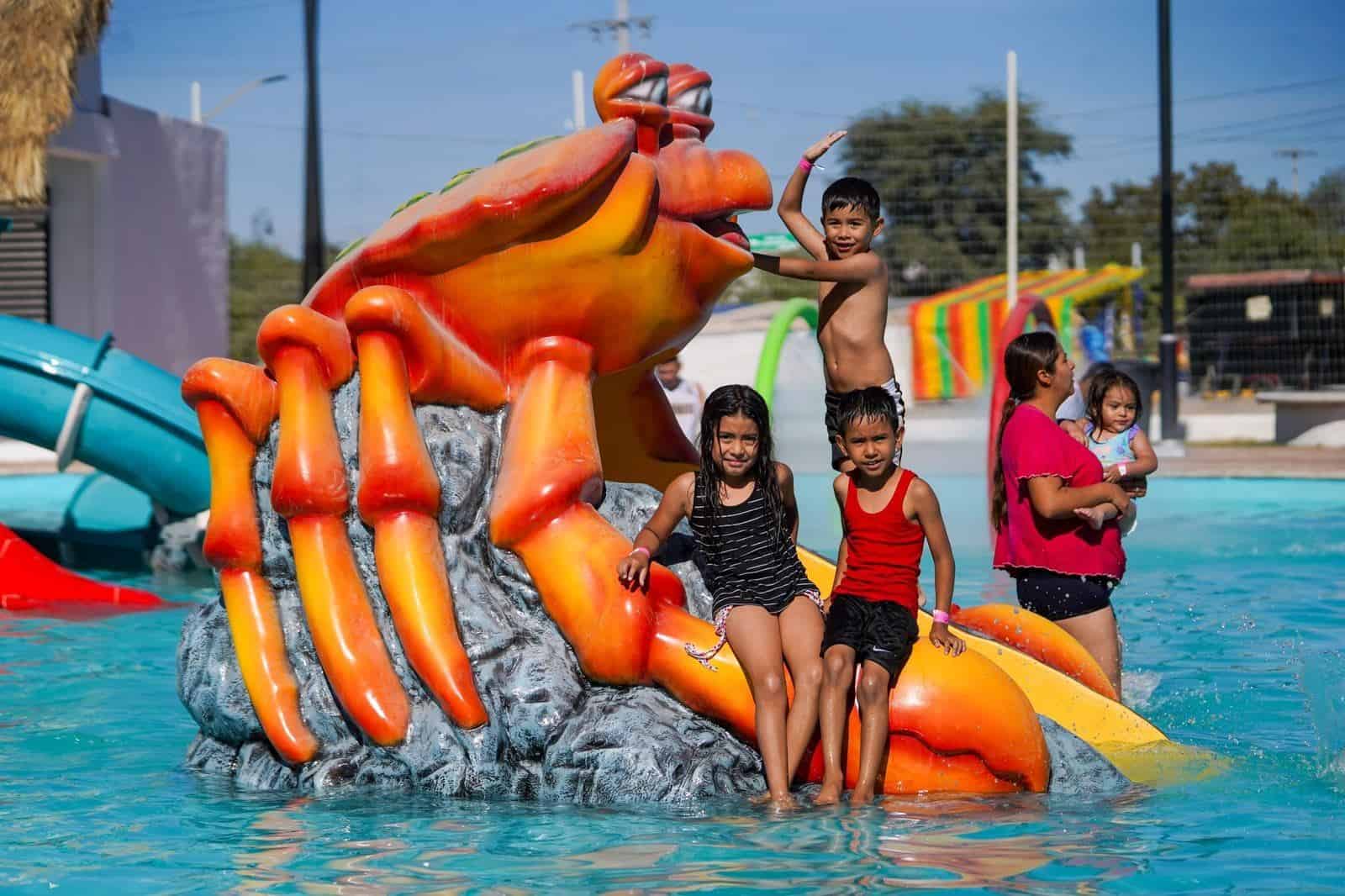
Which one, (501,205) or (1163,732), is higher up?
(501,205)

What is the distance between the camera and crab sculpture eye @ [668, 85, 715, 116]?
506cm

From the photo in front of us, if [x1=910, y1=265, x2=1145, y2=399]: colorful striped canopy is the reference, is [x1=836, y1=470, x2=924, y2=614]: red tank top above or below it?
below

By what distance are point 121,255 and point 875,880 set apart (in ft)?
55.1

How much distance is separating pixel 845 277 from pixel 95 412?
4.80 meters

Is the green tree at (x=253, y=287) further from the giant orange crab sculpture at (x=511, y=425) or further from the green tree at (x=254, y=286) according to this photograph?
the giant orange crab sculpture at (x=511, y=425)

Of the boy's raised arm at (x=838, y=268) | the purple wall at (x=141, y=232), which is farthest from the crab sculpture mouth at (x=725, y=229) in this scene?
the purple wall at (x=141, y=232)

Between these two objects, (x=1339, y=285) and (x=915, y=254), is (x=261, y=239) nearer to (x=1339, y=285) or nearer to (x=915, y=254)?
(x=915, y=254)

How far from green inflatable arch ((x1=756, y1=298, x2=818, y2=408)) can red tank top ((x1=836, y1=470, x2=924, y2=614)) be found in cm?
543

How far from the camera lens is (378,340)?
451 centimetres

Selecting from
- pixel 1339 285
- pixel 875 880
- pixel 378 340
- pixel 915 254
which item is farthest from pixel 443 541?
pixel 915 254

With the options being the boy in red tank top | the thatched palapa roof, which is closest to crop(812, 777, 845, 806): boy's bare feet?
the boy in red tank top

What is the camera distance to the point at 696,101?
5.11 metres

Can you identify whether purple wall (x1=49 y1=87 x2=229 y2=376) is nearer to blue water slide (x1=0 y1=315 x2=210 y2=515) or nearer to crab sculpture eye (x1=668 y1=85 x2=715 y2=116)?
blue water slide (x1=0 y1=315 x2=210 y2=515)

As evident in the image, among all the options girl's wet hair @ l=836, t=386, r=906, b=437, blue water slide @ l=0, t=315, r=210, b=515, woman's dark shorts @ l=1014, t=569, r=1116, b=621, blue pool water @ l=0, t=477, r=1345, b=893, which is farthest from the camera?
blue water slide @ l=0, t=315, r=210, b=515
